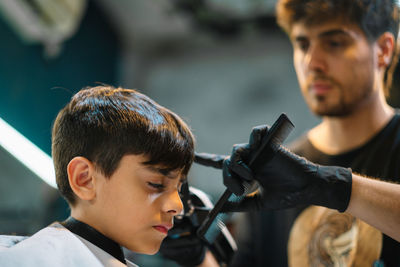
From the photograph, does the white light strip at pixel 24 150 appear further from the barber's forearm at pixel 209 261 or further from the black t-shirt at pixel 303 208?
the black t-shirt at pixel 303 208

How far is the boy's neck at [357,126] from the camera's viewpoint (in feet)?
4.89

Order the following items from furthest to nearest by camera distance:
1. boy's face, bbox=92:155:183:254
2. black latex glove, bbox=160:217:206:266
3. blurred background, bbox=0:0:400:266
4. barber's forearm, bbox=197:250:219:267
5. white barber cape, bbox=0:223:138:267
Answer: blurred background, bbox=0:0:400:266, barber's forearm, bbox=197:250:219:267, black latex glove, bbox=160:217:206:266, boy's face, bbox=92:155:183:254, white barber cape, bbox=0:223:138:267

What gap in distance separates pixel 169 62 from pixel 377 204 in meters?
5.71

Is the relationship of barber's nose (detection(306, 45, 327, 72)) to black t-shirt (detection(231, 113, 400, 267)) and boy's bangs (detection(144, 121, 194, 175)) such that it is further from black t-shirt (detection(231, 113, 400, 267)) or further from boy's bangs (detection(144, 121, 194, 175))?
boy's bangs (detection(144, 121, 194, 175))

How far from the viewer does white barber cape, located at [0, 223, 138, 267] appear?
81 centimetres

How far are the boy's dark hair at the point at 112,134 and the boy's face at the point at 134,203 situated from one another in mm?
22

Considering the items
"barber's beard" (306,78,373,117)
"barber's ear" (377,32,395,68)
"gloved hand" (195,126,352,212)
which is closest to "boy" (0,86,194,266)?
"gloved hand" (195,126,352,212)

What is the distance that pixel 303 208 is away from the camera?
1.56m

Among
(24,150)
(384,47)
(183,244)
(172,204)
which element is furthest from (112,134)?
(384,47)

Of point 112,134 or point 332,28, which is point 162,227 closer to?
point 112,134

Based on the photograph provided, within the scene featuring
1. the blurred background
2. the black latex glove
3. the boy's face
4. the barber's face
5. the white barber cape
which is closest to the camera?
the white barber cape

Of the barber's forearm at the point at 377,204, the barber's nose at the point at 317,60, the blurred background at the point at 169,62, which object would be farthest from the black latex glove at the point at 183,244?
the blurred background at the point at 169,62

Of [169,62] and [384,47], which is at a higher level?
[384,47]

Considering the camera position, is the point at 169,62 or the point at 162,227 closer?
the point at 162,227
